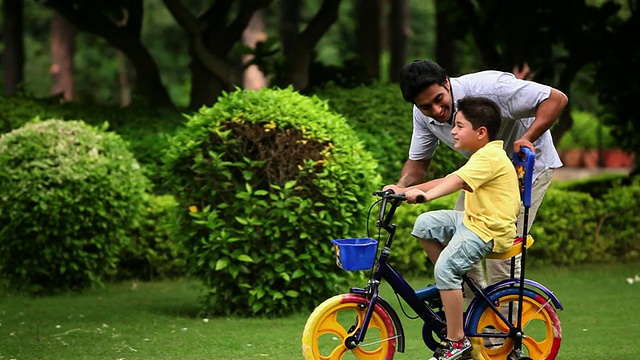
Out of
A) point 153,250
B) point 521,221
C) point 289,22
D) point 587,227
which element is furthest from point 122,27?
point 521,221

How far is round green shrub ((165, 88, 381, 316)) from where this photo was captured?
26.2ft

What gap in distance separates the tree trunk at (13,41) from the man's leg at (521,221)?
10496 millimetres

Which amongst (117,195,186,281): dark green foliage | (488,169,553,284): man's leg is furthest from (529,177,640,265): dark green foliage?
(488,169,553,284): man's leg

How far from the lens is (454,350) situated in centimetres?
549

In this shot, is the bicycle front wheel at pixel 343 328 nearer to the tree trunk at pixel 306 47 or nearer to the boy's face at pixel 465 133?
the boy's face at pixel 465 133

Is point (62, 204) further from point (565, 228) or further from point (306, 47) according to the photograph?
point (565, 228)

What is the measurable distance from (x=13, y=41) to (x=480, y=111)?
11.1 m

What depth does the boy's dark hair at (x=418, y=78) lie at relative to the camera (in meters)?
5.36

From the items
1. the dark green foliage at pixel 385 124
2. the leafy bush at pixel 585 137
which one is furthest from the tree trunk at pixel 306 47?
the leafy bush at pixel 585 137

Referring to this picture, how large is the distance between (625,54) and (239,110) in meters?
6.05

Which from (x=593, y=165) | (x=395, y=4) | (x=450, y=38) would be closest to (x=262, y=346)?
(x=450, y=38)

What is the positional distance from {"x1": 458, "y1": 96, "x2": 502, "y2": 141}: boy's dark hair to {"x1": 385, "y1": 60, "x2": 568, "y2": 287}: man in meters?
0.13

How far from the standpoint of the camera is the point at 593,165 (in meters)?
28.7

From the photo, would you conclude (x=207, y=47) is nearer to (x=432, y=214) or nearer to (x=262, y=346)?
(x=262, y=346)
